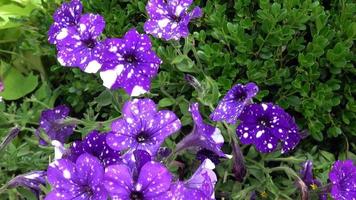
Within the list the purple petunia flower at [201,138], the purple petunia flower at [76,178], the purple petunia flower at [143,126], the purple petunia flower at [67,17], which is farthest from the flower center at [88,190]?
the purple petunia flower at [67,17]

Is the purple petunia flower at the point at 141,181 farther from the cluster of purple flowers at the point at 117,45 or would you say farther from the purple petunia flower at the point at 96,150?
the cluster of purple flowers at the point at 117,45

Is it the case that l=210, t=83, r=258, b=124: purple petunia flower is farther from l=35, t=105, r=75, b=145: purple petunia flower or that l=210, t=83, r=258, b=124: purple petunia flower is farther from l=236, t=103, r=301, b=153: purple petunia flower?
l=35, t=105, r=75, b=145: purple petunia flower

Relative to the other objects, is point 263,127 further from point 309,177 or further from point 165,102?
point 165,102

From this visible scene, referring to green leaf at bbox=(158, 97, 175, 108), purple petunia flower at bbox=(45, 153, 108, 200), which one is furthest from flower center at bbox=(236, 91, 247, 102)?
purple petunia flower at bbox=(45, 153, 108, 200)

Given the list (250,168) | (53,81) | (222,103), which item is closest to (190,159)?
(250,168)

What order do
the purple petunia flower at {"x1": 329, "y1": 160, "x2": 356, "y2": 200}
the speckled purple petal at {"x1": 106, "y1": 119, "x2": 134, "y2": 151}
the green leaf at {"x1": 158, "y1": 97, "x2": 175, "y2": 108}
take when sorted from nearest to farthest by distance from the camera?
1. the speckled purple petal at {"x1": 106, "y1": 119, "x2": 134, "y2": 151}
2. the purple petunia flower at {"x1": 329, "y1": 160, "x2": 356, "y2": 200}
3. the green leaf at {"x1": 158, "y1": 97, "x2": 175, "y2": 108}

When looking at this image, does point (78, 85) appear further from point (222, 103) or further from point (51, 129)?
point (222, 103)

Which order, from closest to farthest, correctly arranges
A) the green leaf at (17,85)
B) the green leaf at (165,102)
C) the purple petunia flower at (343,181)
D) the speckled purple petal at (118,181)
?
the speckled purple petal at (118,181) < the purple petunia flower at (343,181) < the green leaf at (165,102) < the green leaf at (17,85)
